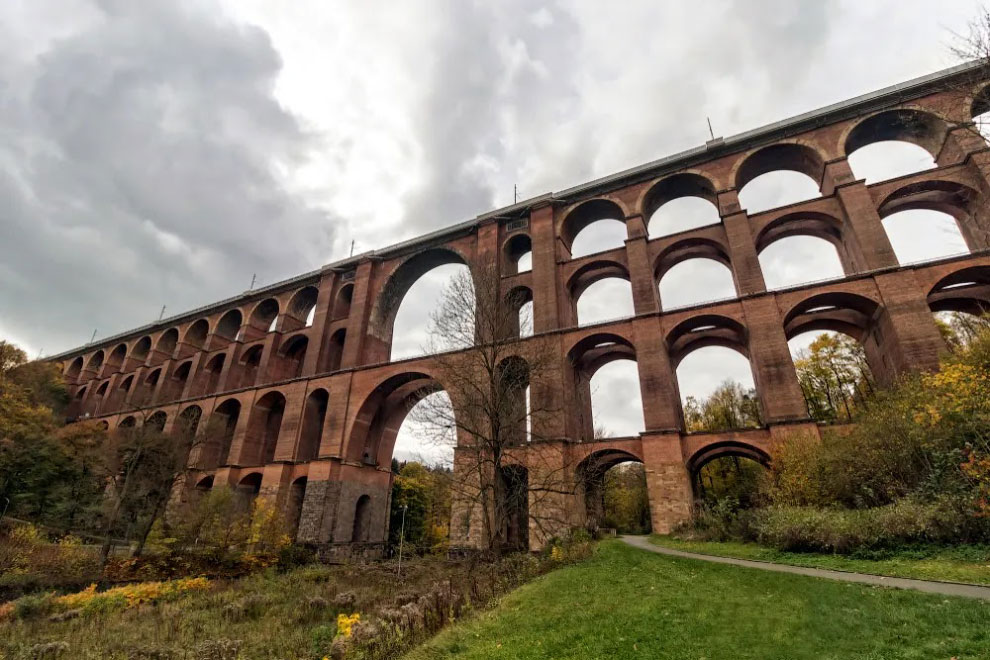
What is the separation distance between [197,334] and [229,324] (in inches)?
161

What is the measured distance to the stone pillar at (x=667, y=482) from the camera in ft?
59.3

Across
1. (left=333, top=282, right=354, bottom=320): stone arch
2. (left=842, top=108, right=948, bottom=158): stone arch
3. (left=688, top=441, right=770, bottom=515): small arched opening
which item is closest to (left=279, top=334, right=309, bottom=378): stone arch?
(left=333, top=282, right=354, bottom=320): stone arch

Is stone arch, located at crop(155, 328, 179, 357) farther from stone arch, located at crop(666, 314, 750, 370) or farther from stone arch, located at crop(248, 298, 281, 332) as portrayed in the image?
stone arch, located at crop(666, 314, 750, 370)

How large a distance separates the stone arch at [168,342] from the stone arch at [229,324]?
6576 millimetres

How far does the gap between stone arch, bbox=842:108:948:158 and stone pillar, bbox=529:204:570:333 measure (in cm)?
1499

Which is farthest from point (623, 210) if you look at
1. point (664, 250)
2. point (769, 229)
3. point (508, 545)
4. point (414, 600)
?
point (414, 600)

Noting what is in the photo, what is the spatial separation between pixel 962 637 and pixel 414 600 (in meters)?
9.57

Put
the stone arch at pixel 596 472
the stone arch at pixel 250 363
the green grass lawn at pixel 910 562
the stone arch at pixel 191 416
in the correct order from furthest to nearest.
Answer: the stone arch at pixel 250 363, the stone arch at pixel 191 416, the stone arch at pixel 596 472, the green grass lawn at pixel 910 562

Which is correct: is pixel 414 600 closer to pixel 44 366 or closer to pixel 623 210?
pixel 623 210

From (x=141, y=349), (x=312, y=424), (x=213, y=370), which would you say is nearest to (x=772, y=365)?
(x=312, y=424)

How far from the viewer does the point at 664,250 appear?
24.3 metres

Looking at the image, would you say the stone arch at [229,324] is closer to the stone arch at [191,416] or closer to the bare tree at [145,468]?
the stone arch at [191,416]

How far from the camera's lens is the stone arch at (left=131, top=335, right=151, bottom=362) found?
1690 inches

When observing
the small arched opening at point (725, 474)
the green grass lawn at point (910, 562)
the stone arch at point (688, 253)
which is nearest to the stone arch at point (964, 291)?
the stone arch at point (688, 253)
